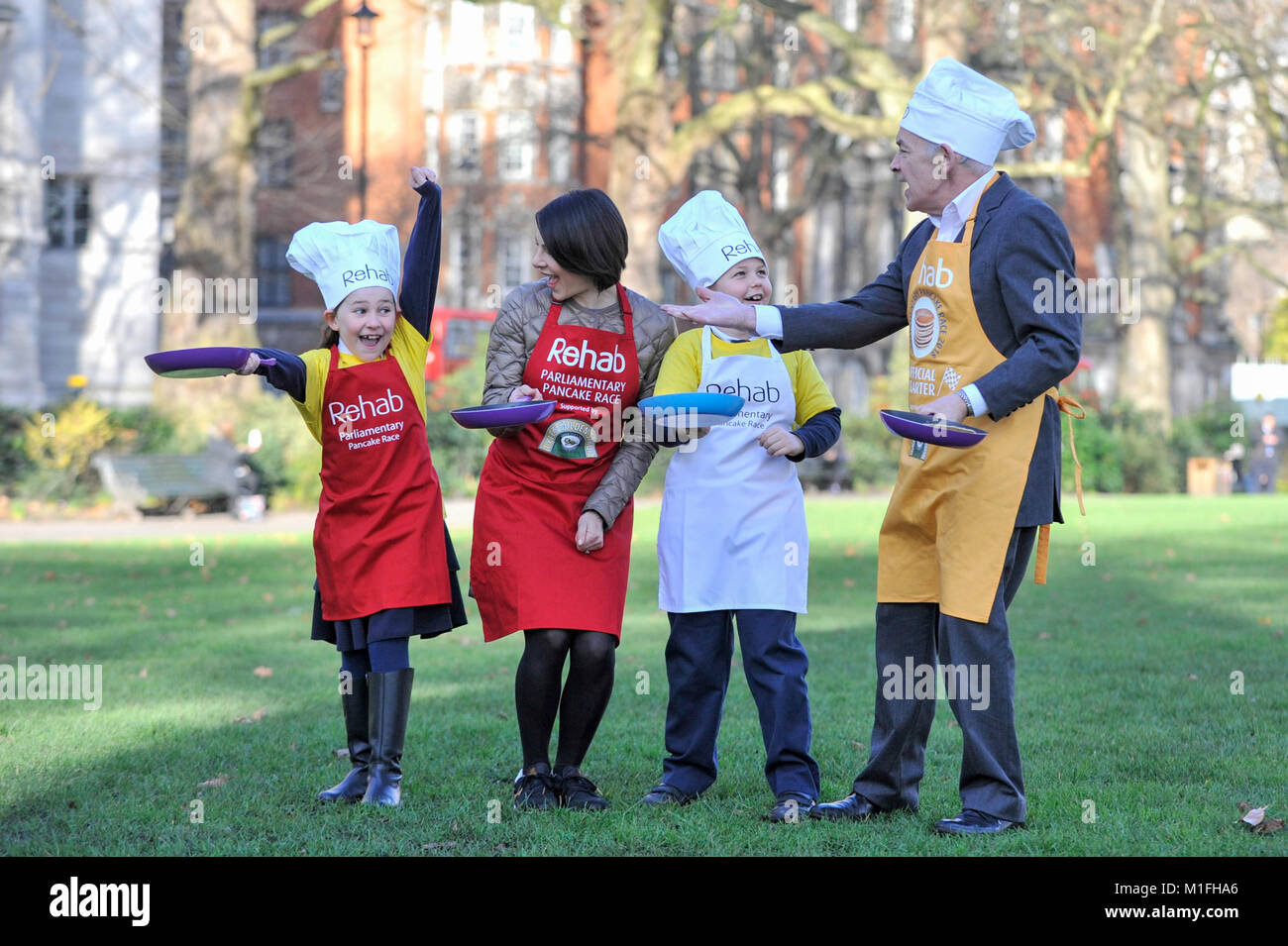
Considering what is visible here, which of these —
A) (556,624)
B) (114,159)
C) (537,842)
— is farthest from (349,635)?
(114,159)

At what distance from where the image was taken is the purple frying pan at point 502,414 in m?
4.74

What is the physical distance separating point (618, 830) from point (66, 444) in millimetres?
16428

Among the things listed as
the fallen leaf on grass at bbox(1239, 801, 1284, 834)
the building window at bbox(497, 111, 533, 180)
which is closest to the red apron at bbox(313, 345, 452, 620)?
the fallen leaf on grass at bbox(1239, 801, 1284, 834)

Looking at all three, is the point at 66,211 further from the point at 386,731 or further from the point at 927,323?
the point at 927,323

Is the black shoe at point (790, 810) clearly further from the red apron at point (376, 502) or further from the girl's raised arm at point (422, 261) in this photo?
the girl's raised arm at point (422, 261)

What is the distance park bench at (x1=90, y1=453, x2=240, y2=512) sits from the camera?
62.1ft

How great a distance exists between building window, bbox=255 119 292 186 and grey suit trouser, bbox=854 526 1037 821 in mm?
33392

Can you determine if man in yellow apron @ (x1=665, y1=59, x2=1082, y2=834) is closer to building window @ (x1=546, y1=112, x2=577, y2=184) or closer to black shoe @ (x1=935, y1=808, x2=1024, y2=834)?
black shoe @ (x1=935, y1=808, x2=1024, y2=834)

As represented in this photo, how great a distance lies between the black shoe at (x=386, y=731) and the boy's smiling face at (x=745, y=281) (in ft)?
5.43

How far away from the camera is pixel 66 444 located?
19375 millimetres

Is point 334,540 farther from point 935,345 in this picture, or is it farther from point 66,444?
point 66,444

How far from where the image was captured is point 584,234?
502cm

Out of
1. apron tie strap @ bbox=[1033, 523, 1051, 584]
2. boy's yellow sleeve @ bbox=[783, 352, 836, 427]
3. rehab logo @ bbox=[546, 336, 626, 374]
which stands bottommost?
apron tie strap @ bbox=[1033, 523, 1051, 584]

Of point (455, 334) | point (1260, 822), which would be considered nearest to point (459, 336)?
point (455, 334)
